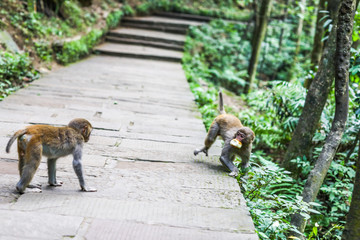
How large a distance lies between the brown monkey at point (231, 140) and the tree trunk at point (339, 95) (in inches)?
35.0

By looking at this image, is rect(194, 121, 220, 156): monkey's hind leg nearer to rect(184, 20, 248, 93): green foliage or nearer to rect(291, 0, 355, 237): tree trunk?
rect(291, 0, 355, 237): tree trunk

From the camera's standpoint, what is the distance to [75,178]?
388 centimetres

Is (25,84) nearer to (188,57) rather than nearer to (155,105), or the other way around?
(155,105)

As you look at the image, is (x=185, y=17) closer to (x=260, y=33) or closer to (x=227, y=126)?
(x=260, y=33)

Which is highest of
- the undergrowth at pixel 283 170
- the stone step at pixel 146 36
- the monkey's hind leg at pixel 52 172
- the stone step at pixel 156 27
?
the stone step at pixel 156 27

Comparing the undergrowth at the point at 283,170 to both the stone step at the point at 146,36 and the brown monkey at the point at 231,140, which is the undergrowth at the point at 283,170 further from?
the stone step at the point at 146,36

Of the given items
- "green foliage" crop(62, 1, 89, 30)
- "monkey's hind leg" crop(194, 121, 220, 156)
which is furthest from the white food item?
"green foliage" crop(62, 1, 89, 30)

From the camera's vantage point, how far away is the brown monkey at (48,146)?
321 centimetres

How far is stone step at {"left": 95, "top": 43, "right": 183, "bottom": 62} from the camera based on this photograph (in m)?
12.8

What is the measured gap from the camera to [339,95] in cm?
431

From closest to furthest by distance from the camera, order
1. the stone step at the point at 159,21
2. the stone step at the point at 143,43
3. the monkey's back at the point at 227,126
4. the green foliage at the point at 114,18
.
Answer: the monkey's back at the point at 227,126 < the stone step at the point at 143,43 < the green foliage at the point at 114,18 < the stone step at the point at 159,21

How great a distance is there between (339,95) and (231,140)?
1.47 meters

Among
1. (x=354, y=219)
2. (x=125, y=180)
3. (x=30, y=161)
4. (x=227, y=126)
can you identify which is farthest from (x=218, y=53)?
(x=354, y=219)

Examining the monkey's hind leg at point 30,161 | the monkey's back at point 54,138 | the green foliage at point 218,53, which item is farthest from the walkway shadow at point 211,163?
the green foliage at point 218,53
